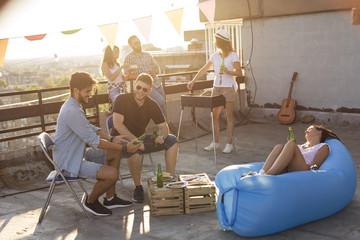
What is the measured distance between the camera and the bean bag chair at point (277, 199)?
13.6ft

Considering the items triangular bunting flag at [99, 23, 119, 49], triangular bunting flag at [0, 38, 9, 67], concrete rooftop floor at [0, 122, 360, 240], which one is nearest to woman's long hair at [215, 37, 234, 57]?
triangular bunting flag at [99, 23, 119, 49]

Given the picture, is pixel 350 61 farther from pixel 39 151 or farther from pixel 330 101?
pixel 39 151

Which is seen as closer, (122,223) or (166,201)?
(122,223)

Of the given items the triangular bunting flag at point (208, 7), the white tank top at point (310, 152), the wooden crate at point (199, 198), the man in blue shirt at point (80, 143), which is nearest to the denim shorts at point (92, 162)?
the man in blue shirt at point (80, 143)

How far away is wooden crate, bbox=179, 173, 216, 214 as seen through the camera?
489 cm

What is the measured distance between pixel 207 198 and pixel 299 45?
6194 millimetres

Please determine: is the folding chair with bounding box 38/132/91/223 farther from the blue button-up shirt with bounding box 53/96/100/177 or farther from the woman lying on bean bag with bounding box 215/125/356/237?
the woman lying on bean bag with bounding box 215/125/356/237

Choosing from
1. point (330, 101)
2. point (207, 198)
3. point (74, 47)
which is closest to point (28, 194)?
point (207, 198)

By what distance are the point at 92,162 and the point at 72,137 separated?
349 mm

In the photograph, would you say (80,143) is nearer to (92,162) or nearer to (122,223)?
(92,162)

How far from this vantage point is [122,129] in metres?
5.59

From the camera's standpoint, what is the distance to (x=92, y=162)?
496cm

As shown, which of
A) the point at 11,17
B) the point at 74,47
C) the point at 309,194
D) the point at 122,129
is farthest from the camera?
the point at 74,47

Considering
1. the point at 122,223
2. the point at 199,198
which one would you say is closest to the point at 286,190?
the point at 199,198
